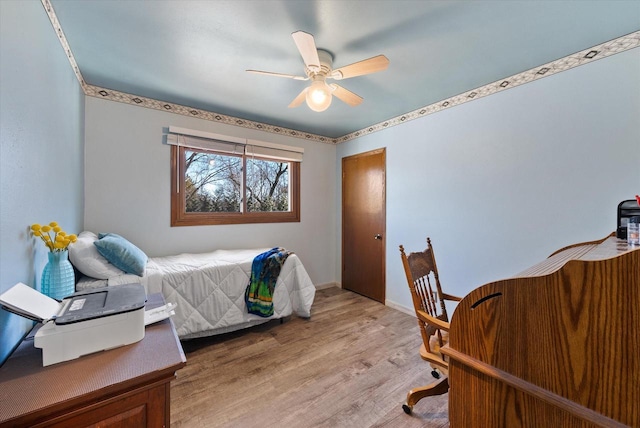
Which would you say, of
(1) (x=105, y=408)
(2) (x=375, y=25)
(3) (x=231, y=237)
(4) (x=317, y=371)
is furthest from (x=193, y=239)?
(2) (x=375, y=25)

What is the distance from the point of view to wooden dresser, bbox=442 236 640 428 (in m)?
0.52

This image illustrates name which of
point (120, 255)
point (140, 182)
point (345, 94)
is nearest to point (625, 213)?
point (345, 94)

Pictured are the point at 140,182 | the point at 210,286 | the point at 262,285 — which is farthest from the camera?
the point at 140,182

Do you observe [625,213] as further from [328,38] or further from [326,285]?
[326,285]

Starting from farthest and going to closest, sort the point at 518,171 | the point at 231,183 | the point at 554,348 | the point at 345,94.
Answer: the point at 231,183
the point at 518,171
the point at 345,94
the point at 554,348

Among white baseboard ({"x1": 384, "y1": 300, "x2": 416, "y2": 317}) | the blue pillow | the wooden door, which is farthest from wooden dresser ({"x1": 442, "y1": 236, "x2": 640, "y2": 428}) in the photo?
the wooden door

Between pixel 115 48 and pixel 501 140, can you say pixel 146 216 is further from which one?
pixel 501 140

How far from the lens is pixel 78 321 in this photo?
0.81m

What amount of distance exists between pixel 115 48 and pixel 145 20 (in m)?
0.51

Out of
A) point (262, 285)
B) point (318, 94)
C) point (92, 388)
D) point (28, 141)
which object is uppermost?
point (318, 94)

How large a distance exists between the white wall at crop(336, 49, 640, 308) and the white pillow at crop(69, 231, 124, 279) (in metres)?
2.86

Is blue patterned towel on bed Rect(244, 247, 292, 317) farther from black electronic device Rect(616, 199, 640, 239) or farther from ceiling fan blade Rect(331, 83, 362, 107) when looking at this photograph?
black electronic device Rect(616, 199, 640, 239)

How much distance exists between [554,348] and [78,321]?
138 centimetres

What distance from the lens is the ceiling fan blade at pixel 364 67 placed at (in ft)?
5.13
